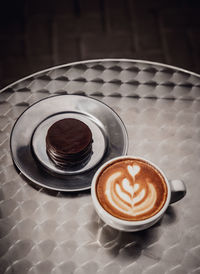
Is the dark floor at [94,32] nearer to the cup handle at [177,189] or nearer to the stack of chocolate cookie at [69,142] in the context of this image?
the stack of chocolate cookie at [69,142]

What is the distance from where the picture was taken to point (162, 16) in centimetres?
161

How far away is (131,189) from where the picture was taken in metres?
0.68

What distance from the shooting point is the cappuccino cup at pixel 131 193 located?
0.65 m

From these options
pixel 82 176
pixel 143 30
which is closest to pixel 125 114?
pixel 82 176

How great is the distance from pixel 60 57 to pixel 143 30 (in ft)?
1.25

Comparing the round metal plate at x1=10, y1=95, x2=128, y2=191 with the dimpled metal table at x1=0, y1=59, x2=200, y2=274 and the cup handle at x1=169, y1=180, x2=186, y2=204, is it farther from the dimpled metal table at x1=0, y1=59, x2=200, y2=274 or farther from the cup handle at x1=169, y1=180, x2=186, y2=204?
the cup handle at x1=169, y1=180, x2=186, y2=204

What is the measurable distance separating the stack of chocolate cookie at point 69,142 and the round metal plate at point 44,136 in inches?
0.8

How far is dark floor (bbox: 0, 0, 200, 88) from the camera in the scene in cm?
148

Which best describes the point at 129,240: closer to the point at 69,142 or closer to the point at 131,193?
the point at 131,193

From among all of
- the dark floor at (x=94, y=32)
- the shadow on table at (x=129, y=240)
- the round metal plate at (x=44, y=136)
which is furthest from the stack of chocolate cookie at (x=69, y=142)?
the dark floor at (x=94, y=32)

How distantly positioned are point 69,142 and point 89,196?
0.11 meters


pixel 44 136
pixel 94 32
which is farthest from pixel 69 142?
pixel 94 32

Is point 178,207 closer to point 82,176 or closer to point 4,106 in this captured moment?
point 82,176

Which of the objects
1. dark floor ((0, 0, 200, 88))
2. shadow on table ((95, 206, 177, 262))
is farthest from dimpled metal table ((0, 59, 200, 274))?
dark floor ((0, 0, 200, 88))
